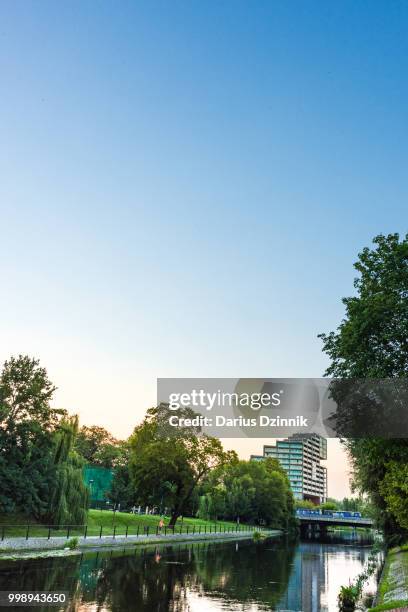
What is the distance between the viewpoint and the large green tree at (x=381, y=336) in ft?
90.4

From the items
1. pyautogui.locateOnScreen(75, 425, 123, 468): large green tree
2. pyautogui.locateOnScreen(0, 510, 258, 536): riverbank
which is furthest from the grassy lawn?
pyautogui.locateOnScreen(75, 425, 123, 468): large green tree

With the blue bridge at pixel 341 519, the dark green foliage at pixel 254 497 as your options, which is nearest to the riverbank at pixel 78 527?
the dark green foliage at pixel 254 497

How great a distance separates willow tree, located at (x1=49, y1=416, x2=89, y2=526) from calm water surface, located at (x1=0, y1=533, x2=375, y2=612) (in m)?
5.60

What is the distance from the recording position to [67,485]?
44.0m

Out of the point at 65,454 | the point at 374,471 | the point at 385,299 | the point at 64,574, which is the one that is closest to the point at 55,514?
the point at 65,454

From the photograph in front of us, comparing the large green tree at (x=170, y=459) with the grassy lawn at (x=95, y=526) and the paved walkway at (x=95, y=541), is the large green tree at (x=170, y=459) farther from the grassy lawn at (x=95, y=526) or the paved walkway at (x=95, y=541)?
the paved walkway at (x=95, y=541)

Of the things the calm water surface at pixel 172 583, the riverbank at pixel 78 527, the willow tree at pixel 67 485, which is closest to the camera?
the calm water surface at pixel 172 583

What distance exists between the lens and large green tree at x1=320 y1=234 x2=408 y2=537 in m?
27.5

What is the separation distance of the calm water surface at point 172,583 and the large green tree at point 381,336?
21.6ft

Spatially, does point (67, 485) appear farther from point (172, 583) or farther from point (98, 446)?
point (98, 446)

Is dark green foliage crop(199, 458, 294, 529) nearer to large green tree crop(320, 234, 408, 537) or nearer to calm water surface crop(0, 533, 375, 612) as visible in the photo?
calm water surface crop(0, 533, 375, 612)

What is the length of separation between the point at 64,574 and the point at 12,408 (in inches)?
727

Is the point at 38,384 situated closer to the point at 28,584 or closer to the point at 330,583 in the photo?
the point at 28,584

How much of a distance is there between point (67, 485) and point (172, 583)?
2032cm
